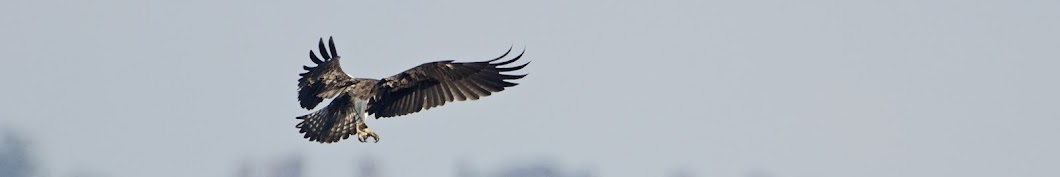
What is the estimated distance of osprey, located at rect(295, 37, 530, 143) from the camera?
974 inches

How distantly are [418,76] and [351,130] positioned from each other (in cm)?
118

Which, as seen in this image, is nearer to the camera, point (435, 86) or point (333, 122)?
point (333, 122)

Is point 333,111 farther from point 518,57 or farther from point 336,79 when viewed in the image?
point 518,57

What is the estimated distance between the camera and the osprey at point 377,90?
2475cm

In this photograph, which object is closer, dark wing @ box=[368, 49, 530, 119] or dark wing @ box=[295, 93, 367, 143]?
dark wing @ box=[295, 93, 367, 143]

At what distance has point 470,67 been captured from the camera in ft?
83.3

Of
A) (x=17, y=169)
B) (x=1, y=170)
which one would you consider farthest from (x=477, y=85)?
(x=1, y=170)

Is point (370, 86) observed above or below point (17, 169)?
below

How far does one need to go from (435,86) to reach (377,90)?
712mm

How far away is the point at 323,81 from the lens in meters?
25.1

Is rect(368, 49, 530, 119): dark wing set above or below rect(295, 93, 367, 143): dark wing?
above

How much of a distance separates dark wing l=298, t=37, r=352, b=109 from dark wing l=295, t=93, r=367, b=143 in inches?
5.7

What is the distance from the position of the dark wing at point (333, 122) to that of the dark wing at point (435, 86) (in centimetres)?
53

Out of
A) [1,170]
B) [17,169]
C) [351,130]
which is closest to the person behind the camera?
[351,130]
